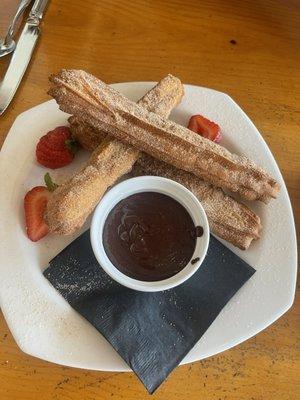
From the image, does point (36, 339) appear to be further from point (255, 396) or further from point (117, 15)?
point (117, 15)

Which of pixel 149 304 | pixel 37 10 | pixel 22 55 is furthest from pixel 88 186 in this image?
pixel 37 10

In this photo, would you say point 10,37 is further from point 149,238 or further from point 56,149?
point 149,238

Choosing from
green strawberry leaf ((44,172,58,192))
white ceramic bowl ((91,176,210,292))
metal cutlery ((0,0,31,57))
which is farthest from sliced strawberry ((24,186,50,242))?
metal cutlery ((0,0,31,57))

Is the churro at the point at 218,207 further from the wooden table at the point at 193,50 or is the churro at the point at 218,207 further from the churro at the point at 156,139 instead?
the wooden table at the point at 193,50

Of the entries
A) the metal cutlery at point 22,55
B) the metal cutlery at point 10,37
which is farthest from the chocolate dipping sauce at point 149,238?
the metal cutlery at point 10,37

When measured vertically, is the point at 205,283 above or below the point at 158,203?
below

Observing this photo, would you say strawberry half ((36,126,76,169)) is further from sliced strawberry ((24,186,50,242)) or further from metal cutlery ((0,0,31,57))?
metal cutlery ((0,0,31,57))

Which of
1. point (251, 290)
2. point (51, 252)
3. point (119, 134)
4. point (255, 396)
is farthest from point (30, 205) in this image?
point (255, 396)
